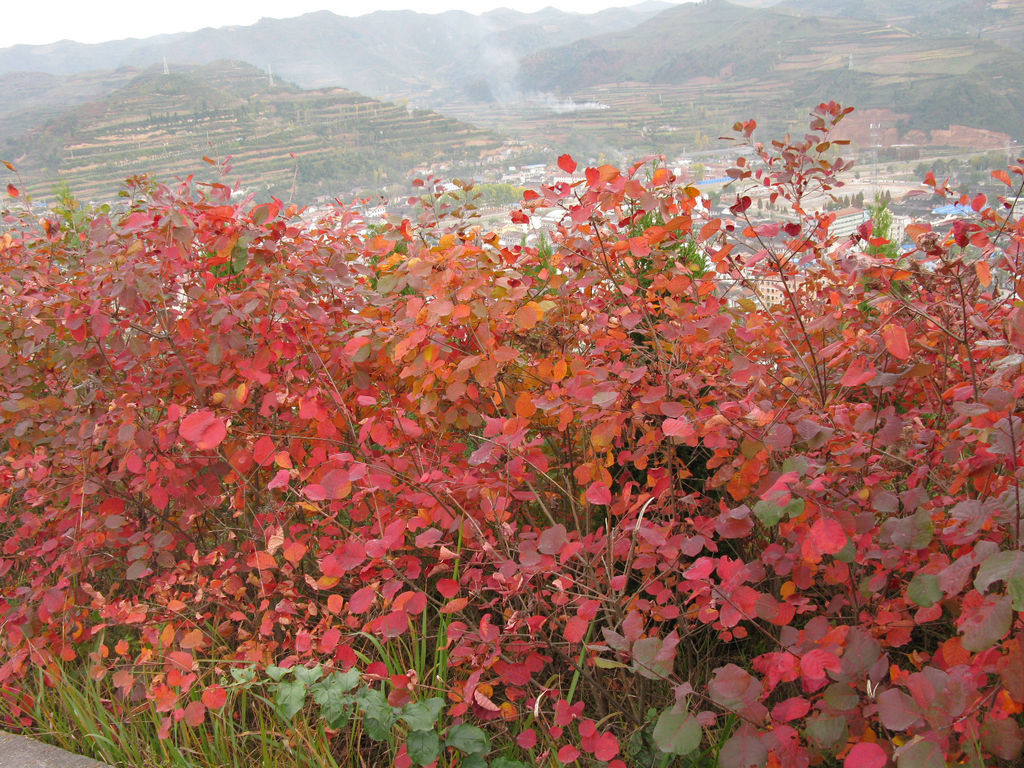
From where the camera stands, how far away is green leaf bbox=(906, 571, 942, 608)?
1.01m

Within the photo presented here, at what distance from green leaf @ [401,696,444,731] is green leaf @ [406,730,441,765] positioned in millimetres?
28

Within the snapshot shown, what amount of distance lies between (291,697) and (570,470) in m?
1.00

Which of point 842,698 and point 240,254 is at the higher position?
point 240,254

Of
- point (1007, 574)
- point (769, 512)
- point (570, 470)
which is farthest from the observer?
point (570, 470)

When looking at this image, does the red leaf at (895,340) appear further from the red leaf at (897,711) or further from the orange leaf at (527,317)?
the orange leaf at (527,317)

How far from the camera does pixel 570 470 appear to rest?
6.75 ft

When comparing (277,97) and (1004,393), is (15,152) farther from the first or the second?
(1004,393)

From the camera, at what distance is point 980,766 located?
0.97 metres

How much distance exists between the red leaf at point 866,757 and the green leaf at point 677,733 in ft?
0.81

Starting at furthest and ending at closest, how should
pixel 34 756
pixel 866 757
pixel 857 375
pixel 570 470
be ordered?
pixel 570 470 < pixel 34 756 < pixel 857 375 < pixel 866 757

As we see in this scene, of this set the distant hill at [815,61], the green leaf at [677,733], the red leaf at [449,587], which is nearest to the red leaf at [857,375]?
the green leaf at [677,733]

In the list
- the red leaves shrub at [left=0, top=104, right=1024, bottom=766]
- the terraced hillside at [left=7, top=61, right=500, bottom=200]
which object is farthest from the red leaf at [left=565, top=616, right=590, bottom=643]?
the terraced hillside at [left=7, top=61, right=500, bottom=200]

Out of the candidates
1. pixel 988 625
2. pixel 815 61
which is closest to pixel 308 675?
pixel 988 625

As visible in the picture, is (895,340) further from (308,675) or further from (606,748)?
(308,675)
